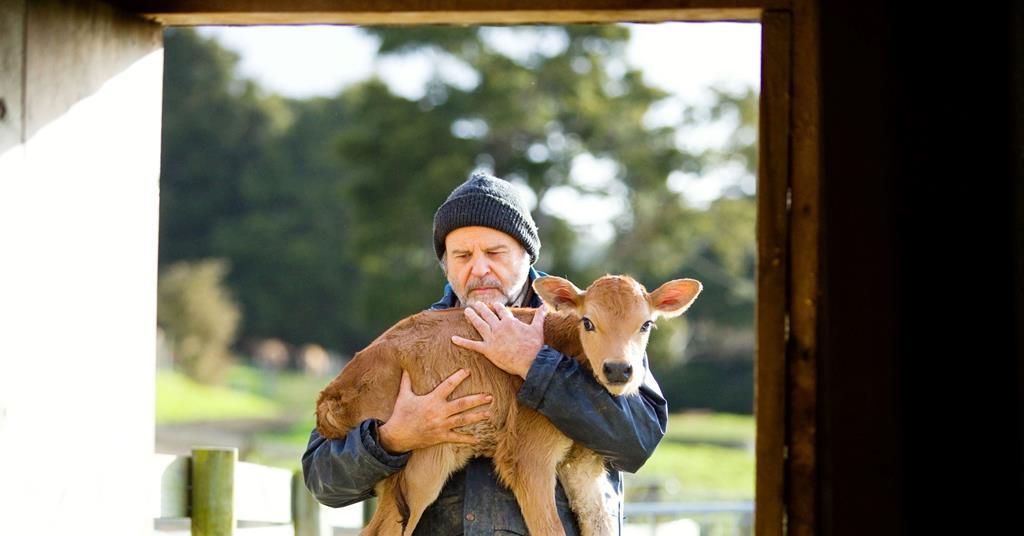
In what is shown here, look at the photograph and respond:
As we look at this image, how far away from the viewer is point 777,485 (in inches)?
136

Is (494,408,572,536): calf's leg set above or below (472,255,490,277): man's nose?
below

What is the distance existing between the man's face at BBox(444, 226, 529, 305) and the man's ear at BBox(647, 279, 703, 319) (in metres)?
0.54

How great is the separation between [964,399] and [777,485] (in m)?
1.09

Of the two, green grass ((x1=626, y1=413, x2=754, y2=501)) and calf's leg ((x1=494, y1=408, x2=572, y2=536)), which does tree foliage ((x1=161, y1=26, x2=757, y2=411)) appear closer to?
green grass ((x1=626, y1=413, x2=754, y2=501))

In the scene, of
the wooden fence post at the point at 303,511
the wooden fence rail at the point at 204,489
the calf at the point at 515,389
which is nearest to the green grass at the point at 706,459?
the wooden fence post at the point at 303,511

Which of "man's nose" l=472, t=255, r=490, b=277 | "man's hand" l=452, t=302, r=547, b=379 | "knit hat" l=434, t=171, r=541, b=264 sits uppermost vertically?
"knit hat" l=434, t=171, r=541, b=264

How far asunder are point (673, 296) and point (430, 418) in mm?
1071

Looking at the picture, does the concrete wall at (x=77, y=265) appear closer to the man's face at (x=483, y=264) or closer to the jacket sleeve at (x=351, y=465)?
the jacket sleeve at (x=351, y=465)

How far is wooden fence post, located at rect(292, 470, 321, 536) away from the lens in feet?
22.1

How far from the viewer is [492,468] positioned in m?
4.34

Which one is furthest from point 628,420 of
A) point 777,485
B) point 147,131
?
point 147,131

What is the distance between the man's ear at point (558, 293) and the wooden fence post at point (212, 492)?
1954mm

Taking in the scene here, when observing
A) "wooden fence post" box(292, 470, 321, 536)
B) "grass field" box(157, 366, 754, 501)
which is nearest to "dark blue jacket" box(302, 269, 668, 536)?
"wooden fence post" box(292, 470, 321, 536)

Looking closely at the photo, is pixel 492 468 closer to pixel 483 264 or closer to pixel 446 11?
pixel 483 264
